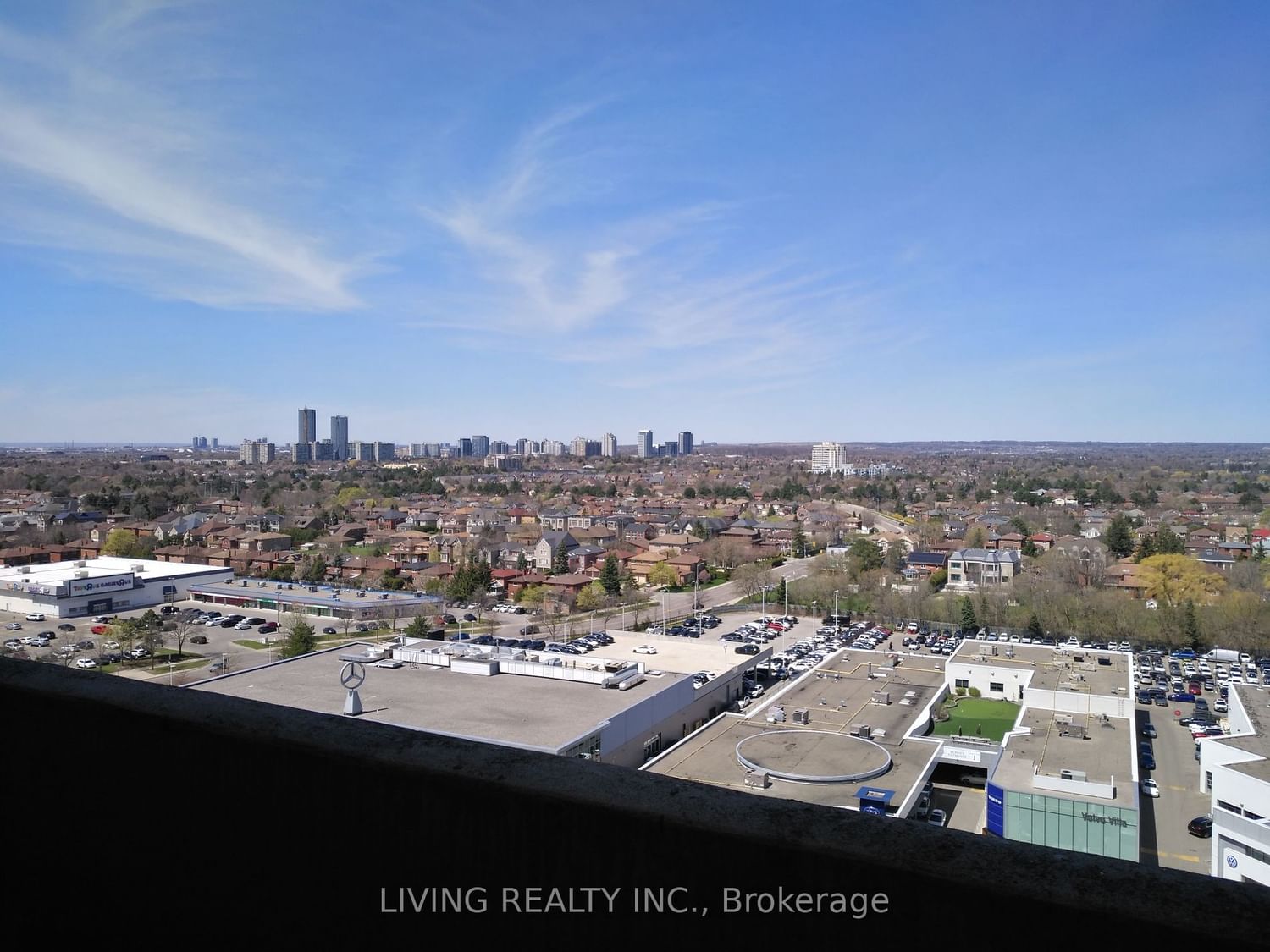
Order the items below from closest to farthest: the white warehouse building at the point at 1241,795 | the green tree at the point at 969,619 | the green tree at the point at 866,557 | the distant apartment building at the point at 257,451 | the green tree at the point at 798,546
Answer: the white warehouse building at the point at 1241,795
the green tree at the point at 969,619
the green tree at the point at 866,557
the green tree at the point at 798,546
the distant apartment building at the point at 257,451

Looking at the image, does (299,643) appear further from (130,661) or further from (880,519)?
(880,519)

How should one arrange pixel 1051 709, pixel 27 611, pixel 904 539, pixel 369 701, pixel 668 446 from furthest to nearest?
1. pixel 668 446
2. pixel 904 539
3. pixel 27 611
4. pixel 1051 709
5. pixel 369 701

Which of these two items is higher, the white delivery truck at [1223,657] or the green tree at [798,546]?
the green tree at [798,546]

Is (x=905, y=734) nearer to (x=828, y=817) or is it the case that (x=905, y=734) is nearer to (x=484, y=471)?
(x=828, y=817)

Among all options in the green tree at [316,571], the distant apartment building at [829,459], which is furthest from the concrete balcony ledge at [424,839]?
the distant apartment building at [829,459]

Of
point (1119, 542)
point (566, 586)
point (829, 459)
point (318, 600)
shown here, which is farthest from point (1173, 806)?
point (829, 459)

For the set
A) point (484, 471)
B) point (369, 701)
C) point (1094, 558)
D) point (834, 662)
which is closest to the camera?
point (369, 701)

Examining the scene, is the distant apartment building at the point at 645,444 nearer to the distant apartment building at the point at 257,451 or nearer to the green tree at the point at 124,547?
the distant apartment building at the point at 257,451

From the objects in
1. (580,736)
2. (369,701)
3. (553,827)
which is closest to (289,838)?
(553,827)
